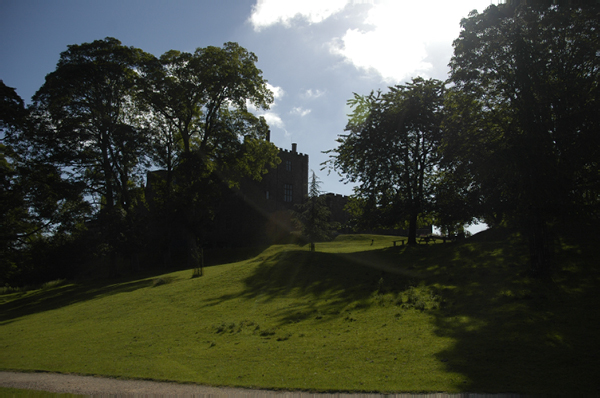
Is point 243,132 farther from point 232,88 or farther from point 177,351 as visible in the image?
point 177,351

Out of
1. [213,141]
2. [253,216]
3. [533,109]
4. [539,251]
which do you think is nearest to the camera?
[533,109]

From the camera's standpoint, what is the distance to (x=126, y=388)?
868cm

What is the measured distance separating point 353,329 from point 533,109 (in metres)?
10.7

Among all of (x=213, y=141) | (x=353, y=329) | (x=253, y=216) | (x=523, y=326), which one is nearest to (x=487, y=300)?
(x=523, y=326)

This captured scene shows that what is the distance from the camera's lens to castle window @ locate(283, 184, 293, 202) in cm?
5641

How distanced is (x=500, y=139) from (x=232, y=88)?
2673 centimetres

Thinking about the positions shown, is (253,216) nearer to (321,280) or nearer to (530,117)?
(321,280)

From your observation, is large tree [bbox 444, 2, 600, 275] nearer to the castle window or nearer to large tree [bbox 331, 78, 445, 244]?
large tree [bbox 331, 78, 445, 244]

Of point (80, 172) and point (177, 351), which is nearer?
point (177, 351)

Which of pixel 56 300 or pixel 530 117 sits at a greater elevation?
pixel 530 117

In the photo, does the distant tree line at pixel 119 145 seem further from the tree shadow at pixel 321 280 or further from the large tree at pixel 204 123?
the tree shadow at pixel 321 280

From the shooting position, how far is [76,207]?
31.6m

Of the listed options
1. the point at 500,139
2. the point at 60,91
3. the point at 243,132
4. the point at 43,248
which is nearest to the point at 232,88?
the point at 243,132

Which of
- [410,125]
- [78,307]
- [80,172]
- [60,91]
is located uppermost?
[60,91]
